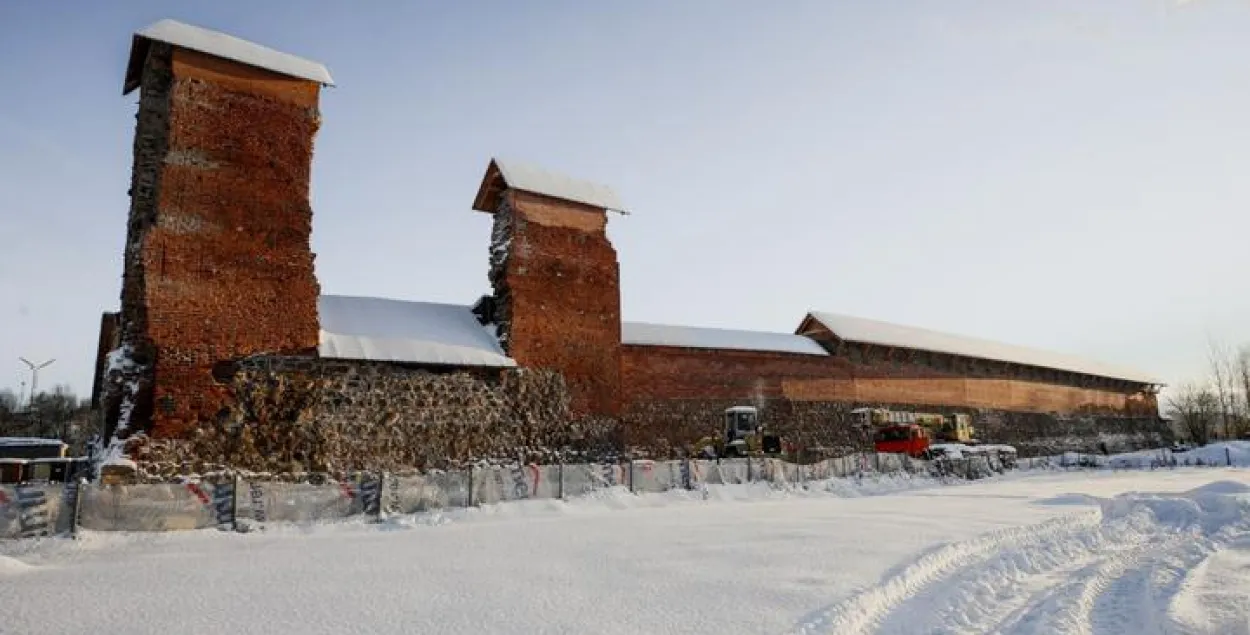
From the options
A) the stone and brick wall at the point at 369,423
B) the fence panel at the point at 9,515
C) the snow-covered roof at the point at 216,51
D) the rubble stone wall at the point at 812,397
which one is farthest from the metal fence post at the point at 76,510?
the rubble stone wall at the point at 812,397

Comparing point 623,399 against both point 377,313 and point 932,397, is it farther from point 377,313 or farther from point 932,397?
point 932,397

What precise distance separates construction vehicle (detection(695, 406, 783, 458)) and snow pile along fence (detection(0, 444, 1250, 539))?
3.72m

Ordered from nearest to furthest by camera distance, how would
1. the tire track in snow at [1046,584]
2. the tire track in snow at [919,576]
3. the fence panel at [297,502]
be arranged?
the tire track in snow at [919,576], the tire track in snow at [1046,584], the fence panel at [297,502]

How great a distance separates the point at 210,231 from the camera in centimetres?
1731

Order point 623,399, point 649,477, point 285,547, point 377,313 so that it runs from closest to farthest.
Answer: point 285,547, point 649,477, point 377,313, point 623,399

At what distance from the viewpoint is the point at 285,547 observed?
11055 millimetres

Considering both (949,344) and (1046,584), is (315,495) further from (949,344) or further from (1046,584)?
(949,344)

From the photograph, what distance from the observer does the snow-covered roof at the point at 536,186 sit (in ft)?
75.8

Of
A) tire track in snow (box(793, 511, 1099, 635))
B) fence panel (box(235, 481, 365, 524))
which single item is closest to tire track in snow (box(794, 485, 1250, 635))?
tire track in snow (box(793, 511, 1099, 635))

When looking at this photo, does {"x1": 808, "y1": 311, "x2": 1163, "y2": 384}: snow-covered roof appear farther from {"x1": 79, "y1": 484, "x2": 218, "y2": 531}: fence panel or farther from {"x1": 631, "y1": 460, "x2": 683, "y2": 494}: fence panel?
{"x1": 79, "y1": 484, "x2": 218, "y2": 531}: fence panel

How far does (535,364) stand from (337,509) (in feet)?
29.4

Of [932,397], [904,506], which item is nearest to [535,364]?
[904,506]

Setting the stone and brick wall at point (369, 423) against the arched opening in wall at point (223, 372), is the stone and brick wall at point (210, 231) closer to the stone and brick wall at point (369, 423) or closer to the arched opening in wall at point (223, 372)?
the arched opening in wall at point (223, 372)

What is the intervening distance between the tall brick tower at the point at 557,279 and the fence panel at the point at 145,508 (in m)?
10.1
